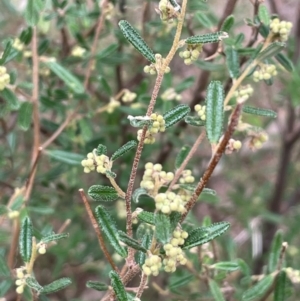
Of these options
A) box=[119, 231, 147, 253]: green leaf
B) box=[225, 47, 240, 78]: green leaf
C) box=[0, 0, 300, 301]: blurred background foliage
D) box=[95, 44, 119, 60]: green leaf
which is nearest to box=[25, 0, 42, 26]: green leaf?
box=[0, 0, 300, 301]: blurred background foliage

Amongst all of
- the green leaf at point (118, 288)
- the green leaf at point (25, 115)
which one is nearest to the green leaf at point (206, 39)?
the green leaf at point (118, 288)

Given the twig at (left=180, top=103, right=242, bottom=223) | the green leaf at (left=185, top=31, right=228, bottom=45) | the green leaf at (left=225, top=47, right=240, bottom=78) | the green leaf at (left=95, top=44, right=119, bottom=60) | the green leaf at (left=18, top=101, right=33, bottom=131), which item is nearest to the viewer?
the twig at (left=180, top=103, right=242, bottom=223)

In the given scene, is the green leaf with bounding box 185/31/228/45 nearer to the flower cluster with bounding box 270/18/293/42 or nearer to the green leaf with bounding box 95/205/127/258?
the flower cluster with bounding box 270/18/293/42

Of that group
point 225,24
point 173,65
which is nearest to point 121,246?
point 225,24

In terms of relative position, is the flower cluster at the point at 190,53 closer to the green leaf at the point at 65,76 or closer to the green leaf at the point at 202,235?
the green leaf at the point at 202,235

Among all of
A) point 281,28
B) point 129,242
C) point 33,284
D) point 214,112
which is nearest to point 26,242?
point 33,284

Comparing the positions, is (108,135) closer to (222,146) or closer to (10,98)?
(10,98)

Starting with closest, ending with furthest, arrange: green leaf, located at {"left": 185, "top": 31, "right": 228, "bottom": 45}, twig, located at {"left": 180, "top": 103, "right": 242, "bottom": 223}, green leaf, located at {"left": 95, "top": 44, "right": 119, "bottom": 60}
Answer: twig, located at {"left": 180, "top": 103, "right": 242, "bottom": 223}, green leaf, located at {"left": 185, "top": 31, "right": 228, "bottom": 45}, green leaf, located at {"left": 95, "top": 44, "right": 119, "bottom": 60}
